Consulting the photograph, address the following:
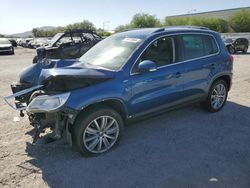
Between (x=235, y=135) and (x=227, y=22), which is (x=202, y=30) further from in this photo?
(x=227, y=22)

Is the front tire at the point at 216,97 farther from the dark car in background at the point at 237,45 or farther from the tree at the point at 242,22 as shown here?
the tree at the point at 242,22

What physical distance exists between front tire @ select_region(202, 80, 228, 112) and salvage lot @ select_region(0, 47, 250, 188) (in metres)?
0.35

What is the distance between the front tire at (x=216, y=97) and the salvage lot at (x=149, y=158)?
0.35 meters

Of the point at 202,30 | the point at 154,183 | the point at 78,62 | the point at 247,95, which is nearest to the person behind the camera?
the point at 154,183

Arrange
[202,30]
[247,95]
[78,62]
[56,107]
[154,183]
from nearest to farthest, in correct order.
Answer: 1. [154,183]
2. [56,107]
3. [78,62]
4. [202,30]
5. [247,95]

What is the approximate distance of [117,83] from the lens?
433cm

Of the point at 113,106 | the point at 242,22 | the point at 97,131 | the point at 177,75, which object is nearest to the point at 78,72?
the point at 113,106

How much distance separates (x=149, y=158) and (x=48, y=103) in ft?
5.31

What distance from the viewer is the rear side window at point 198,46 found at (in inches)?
212

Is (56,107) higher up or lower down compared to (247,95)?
higher up

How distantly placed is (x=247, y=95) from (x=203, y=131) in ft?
10.5

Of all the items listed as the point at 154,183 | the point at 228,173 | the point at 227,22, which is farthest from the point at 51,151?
the point at 227,22

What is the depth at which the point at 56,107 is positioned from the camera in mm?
3916

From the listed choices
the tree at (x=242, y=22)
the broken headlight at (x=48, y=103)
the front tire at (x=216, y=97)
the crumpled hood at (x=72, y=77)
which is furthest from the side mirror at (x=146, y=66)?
the tree at (x=242, y=22)
